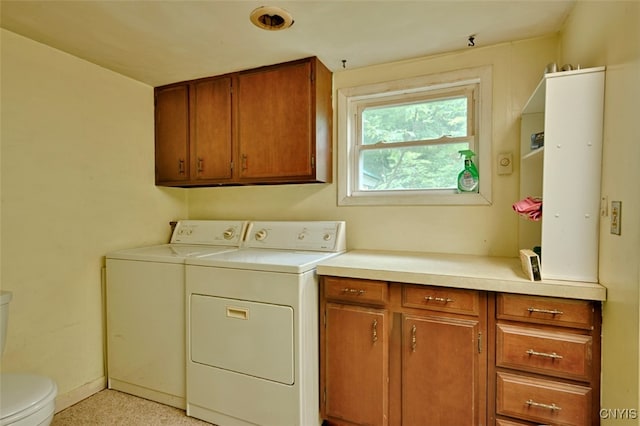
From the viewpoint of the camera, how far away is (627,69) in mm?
1019

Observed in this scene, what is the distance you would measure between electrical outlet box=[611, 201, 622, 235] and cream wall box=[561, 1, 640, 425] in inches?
0.8

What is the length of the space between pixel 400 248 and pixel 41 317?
7.35 ft

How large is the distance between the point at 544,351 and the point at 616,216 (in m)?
0.61

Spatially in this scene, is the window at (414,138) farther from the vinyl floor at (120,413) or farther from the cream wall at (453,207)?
the vinyl floor at (120,413)

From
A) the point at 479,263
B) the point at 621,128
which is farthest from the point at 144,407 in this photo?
the point at 621,128

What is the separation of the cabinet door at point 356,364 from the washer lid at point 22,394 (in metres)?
1.28

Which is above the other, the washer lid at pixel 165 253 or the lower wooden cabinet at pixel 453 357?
the washer lid at pixel 165 253

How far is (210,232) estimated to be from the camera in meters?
2.51

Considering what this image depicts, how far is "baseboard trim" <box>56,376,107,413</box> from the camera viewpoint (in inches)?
75.0

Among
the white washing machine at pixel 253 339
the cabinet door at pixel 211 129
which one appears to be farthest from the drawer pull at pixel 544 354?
the cabinet door at pixel 211 129

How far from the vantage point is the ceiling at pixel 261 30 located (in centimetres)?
150

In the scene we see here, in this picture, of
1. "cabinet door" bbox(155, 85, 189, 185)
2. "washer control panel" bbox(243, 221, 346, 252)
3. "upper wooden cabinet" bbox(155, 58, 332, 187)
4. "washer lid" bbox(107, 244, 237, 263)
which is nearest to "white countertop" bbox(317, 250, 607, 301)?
"washer control panel" bbox(243, 221, 346, 252)

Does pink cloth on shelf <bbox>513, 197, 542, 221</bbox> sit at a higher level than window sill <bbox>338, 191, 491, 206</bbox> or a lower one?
lower

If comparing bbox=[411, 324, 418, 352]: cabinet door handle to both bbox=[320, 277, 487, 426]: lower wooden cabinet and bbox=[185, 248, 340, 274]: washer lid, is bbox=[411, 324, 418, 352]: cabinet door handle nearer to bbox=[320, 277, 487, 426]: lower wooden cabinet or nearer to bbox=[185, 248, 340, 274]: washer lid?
bbox=[320, 277, 487, 426]: lower wooden cabinet
